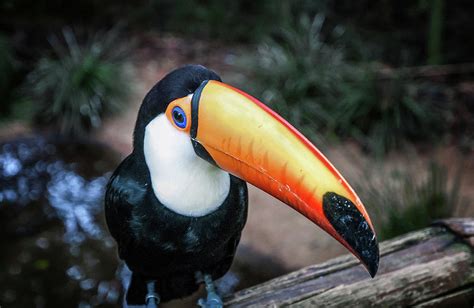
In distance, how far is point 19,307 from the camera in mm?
3807

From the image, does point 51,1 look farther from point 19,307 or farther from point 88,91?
point 19,307

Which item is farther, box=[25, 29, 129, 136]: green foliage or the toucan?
box=[25, 29, 129, 136]: green foliage

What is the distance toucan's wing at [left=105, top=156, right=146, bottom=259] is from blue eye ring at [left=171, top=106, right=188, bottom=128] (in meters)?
0.28

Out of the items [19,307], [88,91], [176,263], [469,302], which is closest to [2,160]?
[88,91]

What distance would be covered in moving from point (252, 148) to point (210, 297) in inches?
33.3

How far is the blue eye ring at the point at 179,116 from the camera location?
1.85 m

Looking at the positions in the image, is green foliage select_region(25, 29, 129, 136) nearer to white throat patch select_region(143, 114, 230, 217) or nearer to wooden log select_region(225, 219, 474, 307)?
wooden log select_region(225, 219, 474, 307)

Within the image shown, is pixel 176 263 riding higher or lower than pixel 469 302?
higher

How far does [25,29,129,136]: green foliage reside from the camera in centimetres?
564

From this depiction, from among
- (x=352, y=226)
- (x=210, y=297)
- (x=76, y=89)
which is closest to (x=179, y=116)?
(x=352, y=226)

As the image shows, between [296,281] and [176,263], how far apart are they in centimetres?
55

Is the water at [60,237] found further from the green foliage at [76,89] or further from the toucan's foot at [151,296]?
the toucan's foot at [151,296]

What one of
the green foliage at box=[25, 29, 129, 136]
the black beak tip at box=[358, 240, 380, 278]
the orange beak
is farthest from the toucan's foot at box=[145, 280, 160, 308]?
the green foliage at box=[25, 29, 129, 136]

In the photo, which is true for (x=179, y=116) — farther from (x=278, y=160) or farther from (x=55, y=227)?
(x=55, y=227)
